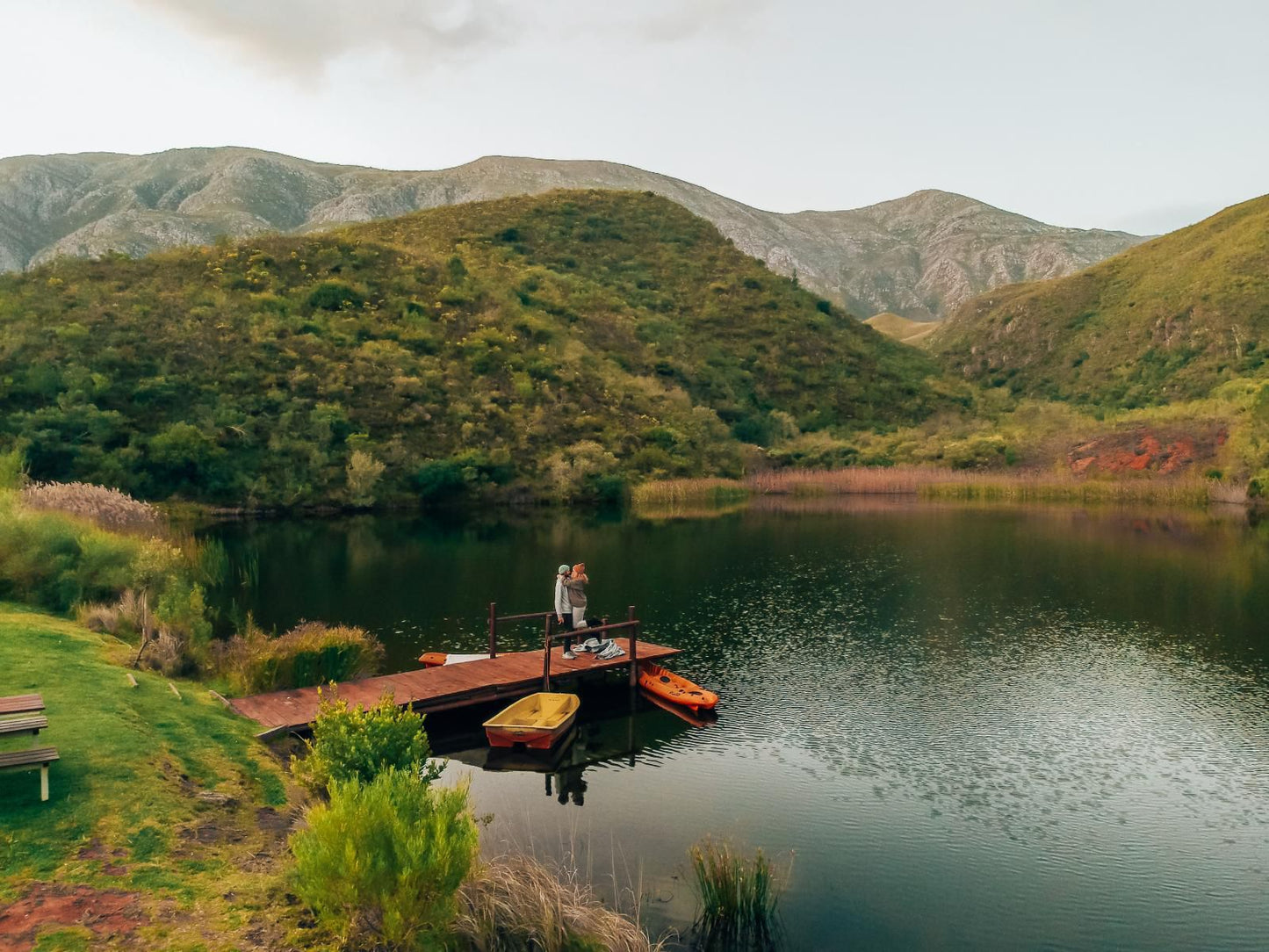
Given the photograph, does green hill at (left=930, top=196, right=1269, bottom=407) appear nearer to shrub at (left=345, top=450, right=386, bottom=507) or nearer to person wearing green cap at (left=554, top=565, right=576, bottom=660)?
shrub at (left=345, top=450, right=386, bottom=507)

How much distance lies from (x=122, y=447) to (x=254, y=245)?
4397 centimetres

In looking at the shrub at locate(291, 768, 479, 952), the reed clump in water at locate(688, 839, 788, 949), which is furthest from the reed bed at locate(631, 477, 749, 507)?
the shrub at locate(291, 768, 479, 952)

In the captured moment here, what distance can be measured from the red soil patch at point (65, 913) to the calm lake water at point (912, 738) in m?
5.91

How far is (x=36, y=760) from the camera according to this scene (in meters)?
10.6

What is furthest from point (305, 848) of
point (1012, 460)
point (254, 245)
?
point (254, 245)

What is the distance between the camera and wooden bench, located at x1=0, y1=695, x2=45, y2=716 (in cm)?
1127

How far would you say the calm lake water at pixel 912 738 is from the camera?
12.5 m

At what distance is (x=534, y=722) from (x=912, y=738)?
8.38m

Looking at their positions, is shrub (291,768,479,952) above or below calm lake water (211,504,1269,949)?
above

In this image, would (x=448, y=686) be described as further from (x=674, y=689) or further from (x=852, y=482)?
(x=852, y=482)

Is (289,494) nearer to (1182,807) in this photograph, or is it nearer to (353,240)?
(353,240)

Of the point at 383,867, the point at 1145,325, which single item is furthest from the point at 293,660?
the point at 1145,325

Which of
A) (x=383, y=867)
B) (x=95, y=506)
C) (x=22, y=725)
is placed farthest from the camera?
(x=95, y=506)

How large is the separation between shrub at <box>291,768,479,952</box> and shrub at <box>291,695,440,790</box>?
2887 millimetres
